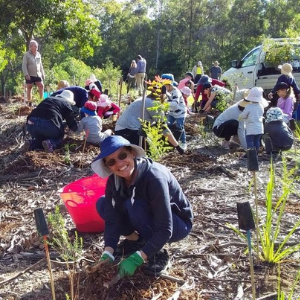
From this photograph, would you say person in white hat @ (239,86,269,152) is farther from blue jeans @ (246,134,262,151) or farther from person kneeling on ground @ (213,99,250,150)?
person kneeling on ground @ (213,99,250,150)

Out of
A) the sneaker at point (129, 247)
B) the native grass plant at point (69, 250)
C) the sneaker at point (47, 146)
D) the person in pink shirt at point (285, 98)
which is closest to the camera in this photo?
the native grass plant at point (69, 250)

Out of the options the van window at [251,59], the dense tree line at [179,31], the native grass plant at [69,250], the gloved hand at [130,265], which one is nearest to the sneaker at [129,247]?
the native grass plant at [69,250]

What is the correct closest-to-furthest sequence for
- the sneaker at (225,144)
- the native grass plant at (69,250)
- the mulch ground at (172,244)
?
the native grass plant at (69,250)
the mulch ground at (172,244)
the sneaker at (225,144)

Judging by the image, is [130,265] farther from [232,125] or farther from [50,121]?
[232,125]

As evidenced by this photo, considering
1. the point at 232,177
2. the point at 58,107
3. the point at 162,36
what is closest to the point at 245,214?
the point at 232,177

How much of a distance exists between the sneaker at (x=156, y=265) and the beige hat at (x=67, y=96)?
3710 millimetres

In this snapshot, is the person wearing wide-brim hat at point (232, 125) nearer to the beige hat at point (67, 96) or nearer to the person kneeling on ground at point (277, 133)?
the person kneeling on ground at point (277, 133)

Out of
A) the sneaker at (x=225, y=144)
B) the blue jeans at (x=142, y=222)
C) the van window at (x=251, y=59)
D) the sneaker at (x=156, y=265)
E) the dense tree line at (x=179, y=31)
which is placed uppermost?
the dense tree line at (x=179, y=31)

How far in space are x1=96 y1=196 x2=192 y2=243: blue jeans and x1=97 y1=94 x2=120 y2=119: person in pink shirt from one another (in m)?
4.34

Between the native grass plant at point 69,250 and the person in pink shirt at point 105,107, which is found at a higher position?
the person in pink shirt at point 105,107

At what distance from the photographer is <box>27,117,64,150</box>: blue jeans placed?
5.66 metres

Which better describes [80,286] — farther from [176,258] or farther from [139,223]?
[176,258]

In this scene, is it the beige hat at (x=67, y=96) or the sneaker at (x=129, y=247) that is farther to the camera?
the beige hat at (x=67, y=96)

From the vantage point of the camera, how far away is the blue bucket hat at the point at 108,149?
7.49ft
